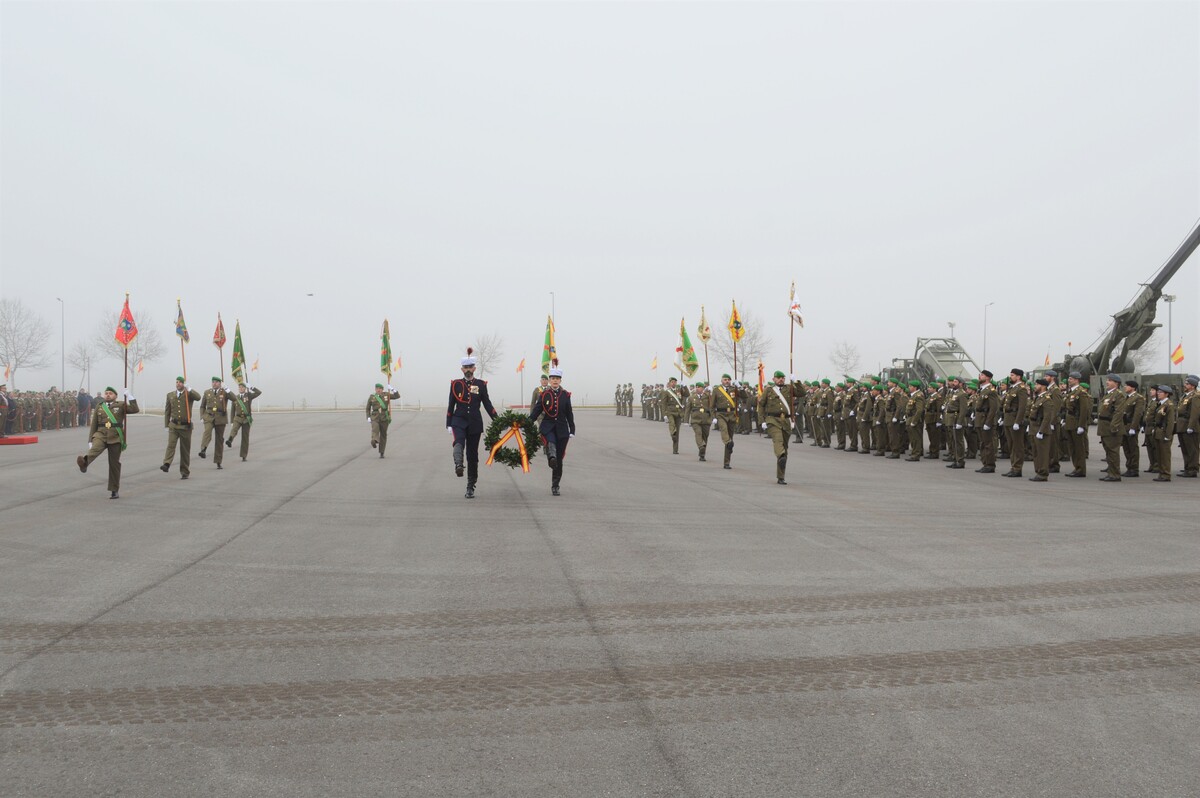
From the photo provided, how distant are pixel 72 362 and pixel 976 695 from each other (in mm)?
93804

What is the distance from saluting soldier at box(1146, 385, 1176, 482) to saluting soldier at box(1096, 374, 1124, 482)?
63 centimetres

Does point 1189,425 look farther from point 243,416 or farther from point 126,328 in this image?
point 126,328

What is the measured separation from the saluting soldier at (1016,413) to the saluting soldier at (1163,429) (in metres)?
2.22

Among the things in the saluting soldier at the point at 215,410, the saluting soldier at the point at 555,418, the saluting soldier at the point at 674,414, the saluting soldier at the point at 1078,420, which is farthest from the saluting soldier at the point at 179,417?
the saluting soldier at the point at 1078,420

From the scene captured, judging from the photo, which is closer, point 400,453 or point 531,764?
point 531,764

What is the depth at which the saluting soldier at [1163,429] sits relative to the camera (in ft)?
52.6

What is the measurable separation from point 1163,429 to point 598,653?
15250 millimetres

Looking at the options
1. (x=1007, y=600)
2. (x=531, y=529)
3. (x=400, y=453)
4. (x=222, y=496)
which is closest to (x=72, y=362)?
(x=400, y=453)

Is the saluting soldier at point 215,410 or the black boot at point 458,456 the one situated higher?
the saluting soldier at point 215,410

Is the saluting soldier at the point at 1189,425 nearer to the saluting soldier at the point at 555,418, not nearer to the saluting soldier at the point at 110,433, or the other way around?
the saluting soldier at the point at 555,418

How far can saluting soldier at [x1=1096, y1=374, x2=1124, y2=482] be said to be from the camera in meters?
16.3

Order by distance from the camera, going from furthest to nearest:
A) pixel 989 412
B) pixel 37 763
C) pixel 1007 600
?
pixel 989 412, pixel 1007 600, pixel 37 763

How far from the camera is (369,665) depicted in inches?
203

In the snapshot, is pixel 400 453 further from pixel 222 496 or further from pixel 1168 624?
pixel 1168 624
